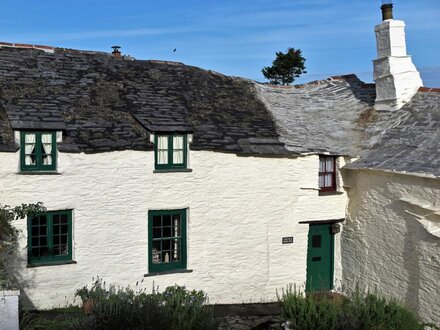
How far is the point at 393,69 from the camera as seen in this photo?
17562mm

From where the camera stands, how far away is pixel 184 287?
47.9 ft

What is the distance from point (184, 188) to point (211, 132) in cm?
190

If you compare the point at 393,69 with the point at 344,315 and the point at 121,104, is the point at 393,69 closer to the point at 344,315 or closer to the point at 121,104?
the point at 121,104

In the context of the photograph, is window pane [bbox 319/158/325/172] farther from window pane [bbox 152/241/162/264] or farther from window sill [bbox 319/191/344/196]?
window pane [bbox 152/241/162/264]

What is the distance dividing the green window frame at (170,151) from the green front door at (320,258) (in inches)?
183

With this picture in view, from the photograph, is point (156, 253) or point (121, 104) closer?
point (156, 253)

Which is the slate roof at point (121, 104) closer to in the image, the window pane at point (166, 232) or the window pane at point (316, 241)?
the window pane at point (166, 232)

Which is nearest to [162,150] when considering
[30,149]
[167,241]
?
[167,241]

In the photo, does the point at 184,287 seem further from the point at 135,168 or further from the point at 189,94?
the point at 189,94

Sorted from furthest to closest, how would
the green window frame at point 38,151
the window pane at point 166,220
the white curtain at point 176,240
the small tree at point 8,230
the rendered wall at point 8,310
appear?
the white curtain at point 176,240 < the window pane at point 166,220 < the green window frame at point 38,151 < the small tree at point 8,230 < the rendered wall at point 8,310

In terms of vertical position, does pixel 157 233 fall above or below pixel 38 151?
below

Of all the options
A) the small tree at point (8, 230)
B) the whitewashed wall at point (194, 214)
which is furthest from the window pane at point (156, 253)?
the small tree at point (8, 230)

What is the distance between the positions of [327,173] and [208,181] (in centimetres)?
399

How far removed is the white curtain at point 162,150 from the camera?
14586 millimetres
